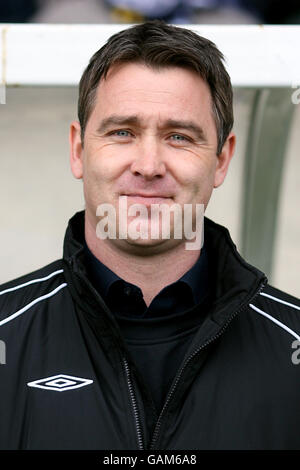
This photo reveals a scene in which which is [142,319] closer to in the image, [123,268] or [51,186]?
[123,268]

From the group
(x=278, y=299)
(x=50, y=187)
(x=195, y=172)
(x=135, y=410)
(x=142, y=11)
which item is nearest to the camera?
(x=135, y=410)

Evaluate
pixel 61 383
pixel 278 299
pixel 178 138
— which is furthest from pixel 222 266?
pixel 61 383

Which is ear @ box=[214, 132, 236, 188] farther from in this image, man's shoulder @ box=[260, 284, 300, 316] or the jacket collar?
man's shoulder @ box=[260, 284, 300, 316]

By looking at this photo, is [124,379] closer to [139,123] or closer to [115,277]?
[115,277]

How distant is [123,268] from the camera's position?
1.24m

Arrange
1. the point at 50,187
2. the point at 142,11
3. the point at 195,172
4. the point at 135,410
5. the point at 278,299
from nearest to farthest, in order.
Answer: the point at 135,410 → the point at 195,172 → the point at 278,299 → the point at 50,187 → the point at 142,11

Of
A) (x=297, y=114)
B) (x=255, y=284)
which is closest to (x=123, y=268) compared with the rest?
(x=255, y=284)

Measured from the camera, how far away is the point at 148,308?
1.20m

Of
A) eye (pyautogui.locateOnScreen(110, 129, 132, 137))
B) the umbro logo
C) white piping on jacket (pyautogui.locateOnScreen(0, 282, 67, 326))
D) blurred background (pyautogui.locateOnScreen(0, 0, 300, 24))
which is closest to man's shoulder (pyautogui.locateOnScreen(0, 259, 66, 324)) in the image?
white piping on jacket (pyautogui.locateOnScreen(0, 282, 67, 326))

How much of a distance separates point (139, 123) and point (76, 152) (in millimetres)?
172

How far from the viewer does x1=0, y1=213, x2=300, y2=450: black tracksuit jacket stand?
3.55 ft

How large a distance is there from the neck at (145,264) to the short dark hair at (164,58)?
19cm

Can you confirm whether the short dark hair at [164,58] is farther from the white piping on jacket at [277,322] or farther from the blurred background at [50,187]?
the white piping on jacket at [277,322]

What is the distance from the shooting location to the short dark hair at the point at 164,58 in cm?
122
